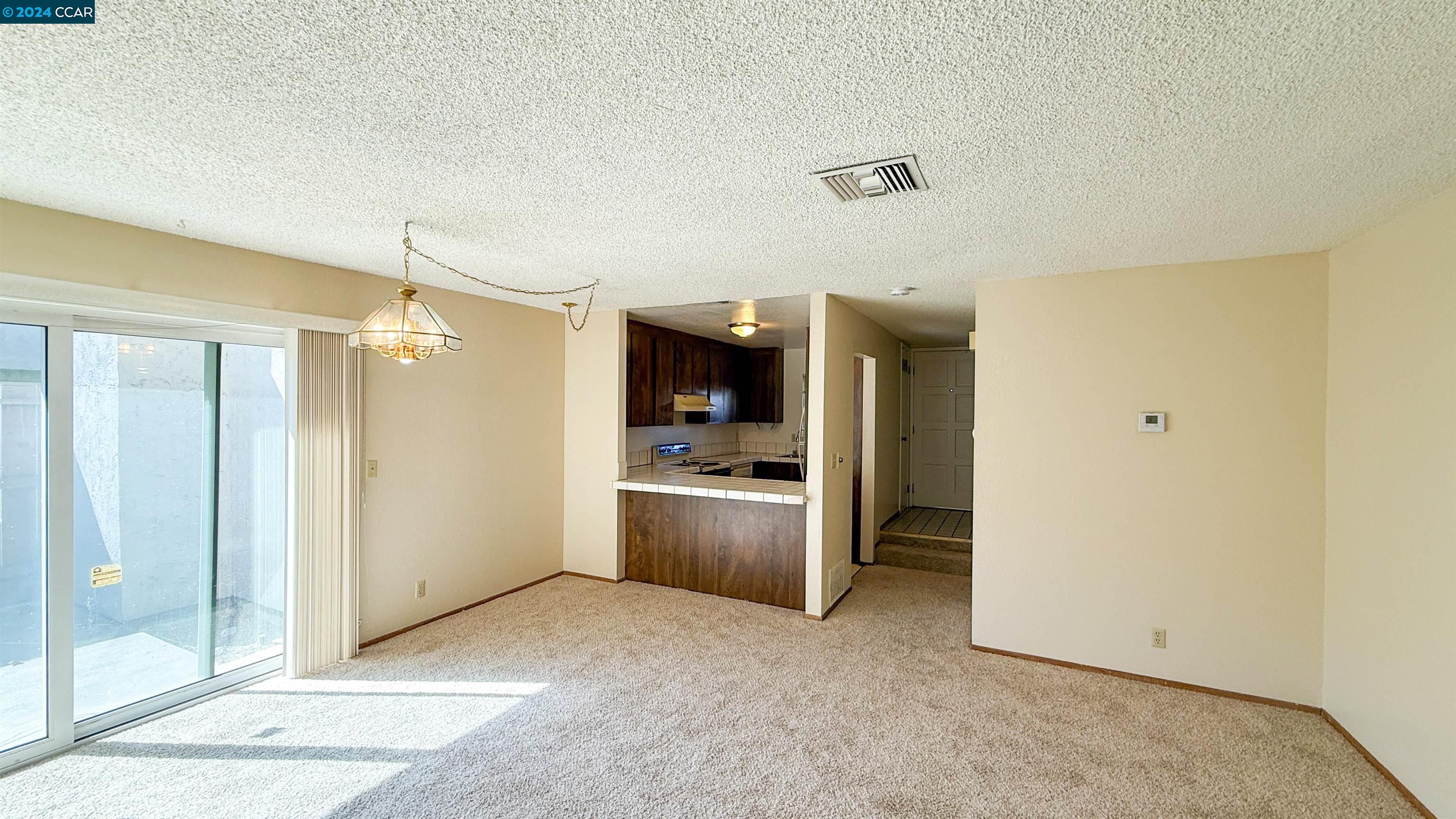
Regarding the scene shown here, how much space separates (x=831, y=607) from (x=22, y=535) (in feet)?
14.3

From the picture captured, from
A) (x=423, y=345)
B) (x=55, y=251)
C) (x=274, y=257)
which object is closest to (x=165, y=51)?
(x=423, y=345)

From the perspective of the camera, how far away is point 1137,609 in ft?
10.8

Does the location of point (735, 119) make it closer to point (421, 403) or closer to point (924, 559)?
point (421, 403)

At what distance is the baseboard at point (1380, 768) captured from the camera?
87.4 inches

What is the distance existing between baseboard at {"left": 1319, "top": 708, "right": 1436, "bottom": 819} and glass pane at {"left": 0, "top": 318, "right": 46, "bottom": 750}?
5659 millimetres

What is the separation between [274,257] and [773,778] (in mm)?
3655

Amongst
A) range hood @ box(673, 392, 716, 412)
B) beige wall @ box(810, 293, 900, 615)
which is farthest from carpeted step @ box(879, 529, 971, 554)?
range hood @ box(673, 392, 716, 412)

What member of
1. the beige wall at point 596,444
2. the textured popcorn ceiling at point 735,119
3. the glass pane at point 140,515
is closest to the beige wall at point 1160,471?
the textured popcorn ceiling at point 735,119

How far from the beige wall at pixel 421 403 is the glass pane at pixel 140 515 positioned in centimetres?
38

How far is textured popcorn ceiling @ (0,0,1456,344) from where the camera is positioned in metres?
1.21

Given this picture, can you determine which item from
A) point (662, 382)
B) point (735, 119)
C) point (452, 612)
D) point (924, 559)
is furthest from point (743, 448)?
point (735, 119)

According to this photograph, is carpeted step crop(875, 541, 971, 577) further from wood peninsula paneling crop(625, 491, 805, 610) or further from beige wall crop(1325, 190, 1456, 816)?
beige wall crop(1325, 190, 1456, 816)

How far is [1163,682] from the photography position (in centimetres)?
322

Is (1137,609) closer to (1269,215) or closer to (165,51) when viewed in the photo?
(1269,215)
